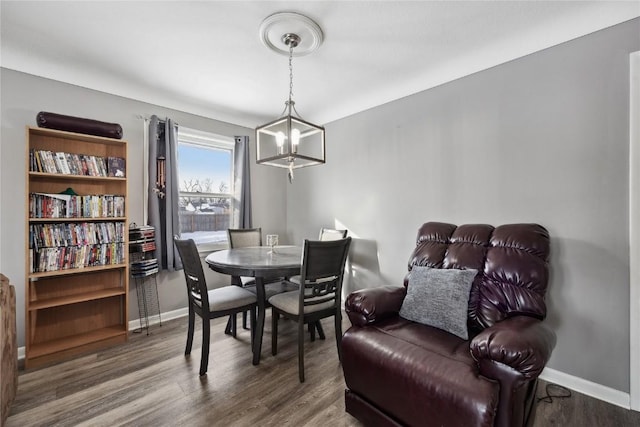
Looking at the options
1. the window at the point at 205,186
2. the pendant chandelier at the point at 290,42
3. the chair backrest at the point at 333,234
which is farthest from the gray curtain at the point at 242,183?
the pendant chandelier at the point at 290,42

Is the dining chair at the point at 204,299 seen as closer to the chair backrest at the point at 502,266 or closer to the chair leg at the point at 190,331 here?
the chair leg at the point at 190,331

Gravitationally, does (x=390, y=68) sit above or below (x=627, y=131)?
above

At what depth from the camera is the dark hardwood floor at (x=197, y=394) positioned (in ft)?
5.50

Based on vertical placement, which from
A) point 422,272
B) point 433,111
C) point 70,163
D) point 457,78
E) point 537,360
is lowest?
point 537,360

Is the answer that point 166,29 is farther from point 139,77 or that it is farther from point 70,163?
point 70,163

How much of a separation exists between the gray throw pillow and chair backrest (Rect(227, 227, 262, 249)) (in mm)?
2151

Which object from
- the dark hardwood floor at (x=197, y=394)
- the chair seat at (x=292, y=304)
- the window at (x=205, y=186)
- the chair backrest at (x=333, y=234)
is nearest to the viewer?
the dark hardwood floor at (x=197, y=394)

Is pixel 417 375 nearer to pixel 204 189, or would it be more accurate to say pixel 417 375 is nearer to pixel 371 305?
pixel 371 305

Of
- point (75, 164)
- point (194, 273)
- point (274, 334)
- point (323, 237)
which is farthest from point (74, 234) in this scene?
point (323, 237)

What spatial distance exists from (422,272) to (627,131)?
156cm

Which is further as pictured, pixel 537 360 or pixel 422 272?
pixel 422 272

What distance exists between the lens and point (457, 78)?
2.57m

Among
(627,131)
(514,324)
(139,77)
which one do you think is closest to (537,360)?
(514,324)

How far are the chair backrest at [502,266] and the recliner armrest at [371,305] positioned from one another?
43 cm
